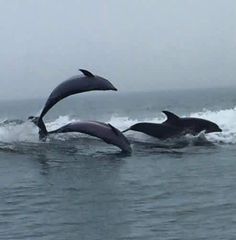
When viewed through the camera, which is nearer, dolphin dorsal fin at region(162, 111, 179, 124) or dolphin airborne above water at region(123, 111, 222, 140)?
dolphin dorsal fin at region(162, 111, 179, 124)

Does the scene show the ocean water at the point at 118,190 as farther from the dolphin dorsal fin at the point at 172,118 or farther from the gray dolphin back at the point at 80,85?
the gray dolphin back at the point at 80,85

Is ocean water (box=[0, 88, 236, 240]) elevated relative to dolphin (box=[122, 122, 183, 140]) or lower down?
lower down

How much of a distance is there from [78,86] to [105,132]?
2.48m

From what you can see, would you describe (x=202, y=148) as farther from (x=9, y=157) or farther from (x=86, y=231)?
(x=86, y=231)

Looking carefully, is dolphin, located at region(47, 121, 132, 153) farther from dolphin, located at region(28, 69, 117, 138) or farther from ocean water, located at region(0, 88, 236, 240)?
dolphin, located at region(28, 69, 117, 138)

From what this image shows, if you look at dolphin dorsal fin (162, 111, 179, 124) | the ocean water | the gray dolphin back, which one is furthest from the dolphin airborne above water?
the gray dolphin back

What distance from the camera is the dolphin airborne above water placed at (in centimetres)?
2784

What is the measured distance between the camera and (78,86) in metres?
25.8

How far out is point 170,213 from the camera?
13.4 meters

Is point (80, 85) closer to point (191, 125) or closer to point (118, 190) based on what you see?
point (191, 125)

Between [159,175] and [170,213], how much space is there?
5.20 meters

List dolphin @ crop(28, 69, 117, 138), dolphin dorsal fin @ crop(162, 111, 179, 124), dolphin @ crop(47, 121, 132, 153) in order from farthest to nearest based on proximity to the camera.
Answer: dolphin dorsal fin @ crop(162, 111, 179, 124), dolphin @ crop(28, 69, 117, 138), dolphin @ crop(47, 121, 132, 153)

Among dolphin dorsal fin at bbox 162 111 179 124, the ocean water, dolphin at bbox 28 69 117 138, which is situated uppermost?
dolphin at bbox 28 69 117 138

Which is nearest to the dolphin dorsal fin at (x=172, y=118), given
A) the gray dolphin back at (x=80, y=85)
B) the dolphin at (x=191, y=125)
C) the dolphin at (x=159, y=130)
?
the dolphin at (x=191, y=125)
